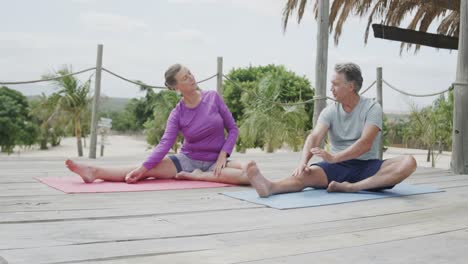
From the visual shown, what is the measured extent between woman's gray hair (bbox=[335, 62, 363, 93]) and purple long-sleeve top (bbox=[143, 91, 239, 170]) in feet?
2.47

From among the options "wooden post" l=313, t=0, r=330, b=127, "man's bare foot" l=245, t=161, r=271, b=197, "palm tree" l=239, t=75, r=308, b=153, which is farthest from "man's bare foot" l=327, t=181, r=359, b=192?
"palm tree" l=239, t=75, r=308, b=153

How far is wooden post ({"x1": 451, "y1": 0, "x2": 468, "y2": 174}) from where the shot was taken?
13.2 ft

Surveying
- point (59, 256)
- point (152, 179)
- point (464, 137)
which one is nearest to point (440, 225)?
point (59, 256)

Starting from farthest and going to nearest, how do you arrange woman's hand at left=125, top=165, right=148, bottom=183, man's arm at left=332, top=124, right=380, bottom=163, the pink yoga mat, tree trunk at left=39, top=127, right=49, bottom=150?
tree trunk at left=39, top=127, right=49, bottom=150, woman's hand at left=125, top=165, right=148, bottom=183, the pink yoga mat, man's arm at left=332, top=124, right=380, bottom=163

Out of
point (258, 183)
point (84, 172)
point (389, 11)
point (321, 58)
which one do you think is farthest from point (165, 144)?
point (389, 11)

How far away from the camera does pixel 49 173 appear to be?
340 centimetres

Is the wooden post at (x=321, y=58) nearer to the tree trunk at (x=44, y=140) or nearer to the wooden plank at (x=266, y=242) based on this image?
the wooden plank at (x=266, y=242)

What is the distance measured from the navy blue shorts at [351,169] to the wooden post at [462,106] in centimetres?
150

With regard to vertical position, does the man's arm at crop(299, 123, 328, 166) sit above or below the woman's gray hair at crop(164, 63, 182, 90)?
below

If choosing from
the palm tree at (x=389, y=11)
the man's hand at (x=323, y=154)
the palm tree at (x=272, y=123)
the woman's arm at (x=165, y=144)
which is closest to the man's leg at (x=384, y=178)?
the man's hand at (x=323, y=154)

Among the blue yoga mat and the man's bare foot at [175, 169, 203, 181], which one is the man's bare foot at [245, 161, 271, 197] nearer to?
the blue yoga mat

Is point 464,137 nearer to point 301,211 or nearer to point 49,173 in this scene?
point 301,211

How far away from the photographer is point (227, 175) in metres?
3.04

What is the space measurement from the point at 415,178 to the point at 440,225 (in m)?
1.66
